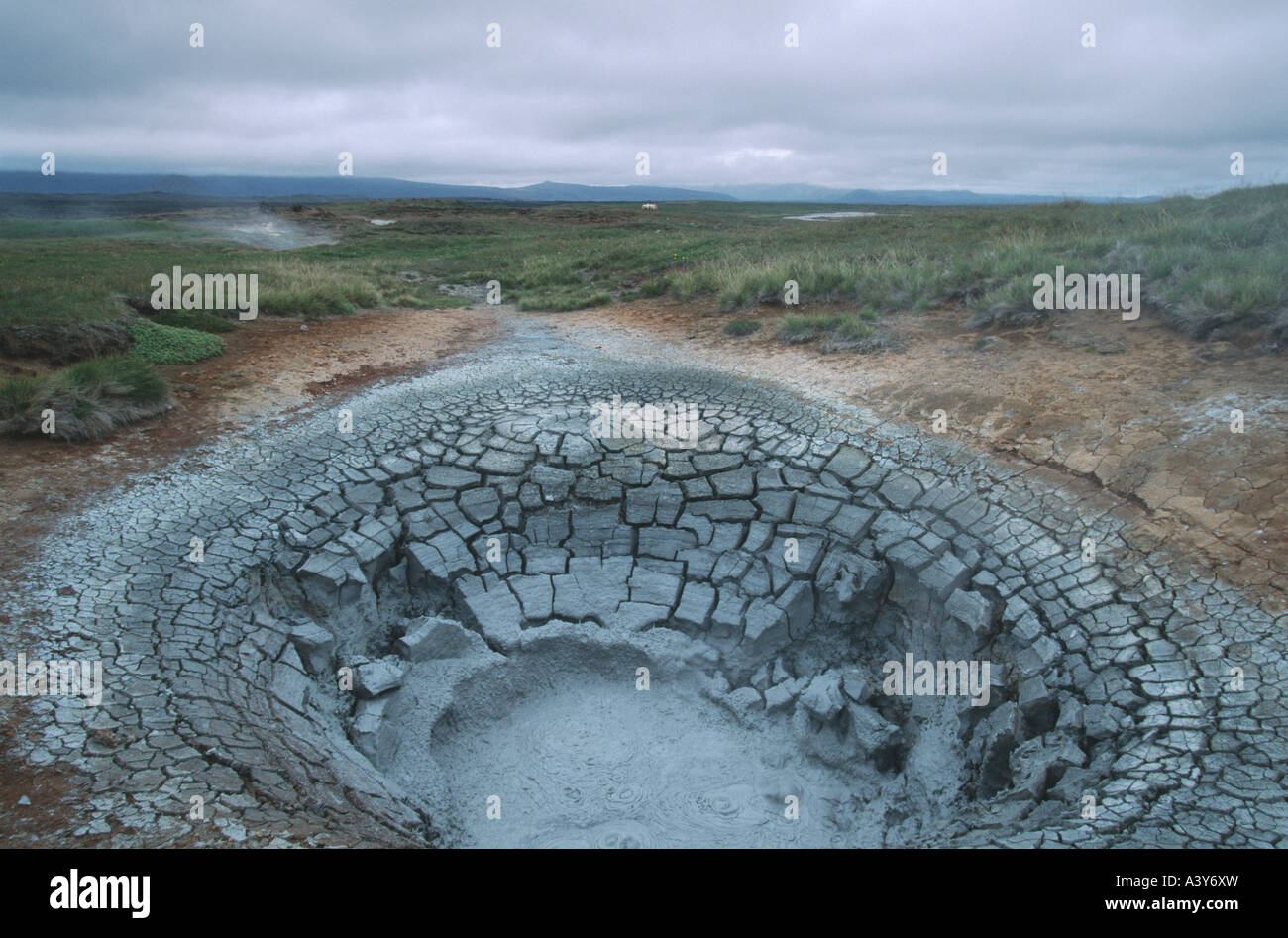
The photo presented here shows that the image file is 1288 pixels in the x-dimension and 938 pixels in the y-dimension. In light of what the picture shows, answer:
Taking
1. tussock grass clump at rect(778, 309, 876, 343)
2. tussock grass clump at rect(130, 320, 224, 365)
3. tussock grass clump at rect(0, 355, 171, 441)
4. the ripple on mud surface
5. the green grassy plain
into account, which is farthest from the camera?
tussock grass clump at rect(778, 309, 876, 343)

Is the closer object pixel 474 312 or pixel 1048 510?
pixel 1048 510

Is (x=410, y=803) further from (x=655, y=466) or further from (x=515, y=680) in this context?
(x=655, y=466)

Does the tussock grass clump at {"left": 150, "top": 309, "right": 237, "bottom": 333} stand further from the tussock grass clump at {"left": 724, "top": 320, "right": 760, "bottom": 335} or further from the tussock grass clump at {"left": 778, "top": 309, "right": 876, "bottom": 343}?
the tussock grass clump at {"left": 778, "top": 309, "right": 876, "bottom": 343}

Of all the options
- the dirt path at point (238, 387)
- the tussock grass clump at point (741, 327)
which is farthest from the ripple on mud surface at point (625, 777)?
the tussock grass clump at point (741, 327)

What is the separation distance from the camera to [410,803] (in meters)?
3.83

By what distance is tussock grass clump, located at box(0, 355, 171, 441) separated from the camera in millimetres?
5707

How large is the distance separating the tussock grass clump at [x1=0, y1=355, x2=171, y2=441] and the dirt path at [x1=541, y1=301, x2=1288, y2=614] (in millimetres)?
5081

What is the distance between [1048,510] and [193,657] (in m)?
5.30

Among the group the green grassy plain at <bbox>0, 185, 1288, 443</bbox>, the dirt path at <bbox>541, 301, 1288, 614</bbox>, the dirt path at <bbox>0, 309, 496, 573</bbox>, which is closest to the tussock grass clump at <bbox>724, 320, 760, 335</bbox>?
the green grassy plain at <bbox>0, 185, 1288, 443</bbox>

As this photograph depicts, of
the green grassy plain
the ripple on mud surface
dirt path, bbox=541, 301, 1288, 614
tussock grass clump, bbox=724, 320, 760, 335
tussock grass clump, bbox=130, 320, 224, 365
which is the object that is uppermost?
the green grassy plain

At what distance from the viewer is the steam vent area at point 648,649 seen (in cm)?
332

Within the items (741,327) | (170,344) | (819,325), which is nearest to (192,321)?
(170,344)

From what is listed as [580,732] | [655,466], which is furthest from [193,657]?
[655,466]

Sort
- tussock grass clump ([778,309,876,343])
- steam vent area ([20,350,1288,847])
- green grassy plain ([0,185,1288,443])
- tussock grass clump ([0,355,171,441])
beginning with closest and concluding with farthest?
steam vent area ([20,350,1288,847]) → tussock grass clump ([0,355,171,441]) → green grassy plain ([0,185,1288,443]) → tussock grass clump ([778,309,876,343])
